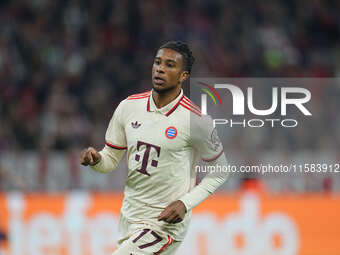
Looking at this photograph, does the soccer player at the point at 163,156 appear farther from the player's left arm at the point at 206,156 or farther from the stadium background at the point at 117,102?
the stadium background at the point at 117,102

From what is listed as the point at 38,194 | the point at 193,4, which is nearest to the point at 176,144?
the point at 38,194

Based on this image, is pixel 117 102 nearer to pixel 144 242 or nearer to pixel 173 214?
pixel 144 242

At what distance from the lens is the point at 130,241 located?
4969 millimetres

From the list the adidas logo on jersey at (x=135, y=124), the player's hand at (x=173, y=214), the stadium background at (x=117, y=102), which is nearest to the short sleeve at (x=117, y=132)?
the adidas logo on jersey at (x=135, y=124)

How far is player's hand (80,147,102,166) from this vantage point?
16.1 feet

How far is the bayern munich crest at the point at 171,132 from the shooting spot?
16.6ft

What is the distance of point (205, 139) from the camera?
16.7ft

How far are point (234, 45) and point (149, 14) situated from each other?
5.50 feet

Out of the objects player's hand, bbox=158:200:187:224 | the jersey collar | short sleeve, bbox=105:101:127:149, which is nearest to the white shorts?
player's hand, bbox=158:200:187:224

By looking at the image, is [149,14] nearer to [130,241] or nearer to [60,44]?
[60,44]

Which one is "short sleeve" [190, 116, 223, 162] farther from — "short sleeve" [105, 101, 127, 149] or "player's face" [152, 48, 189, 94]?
"short sleeve" [105, 101, 127, 149]

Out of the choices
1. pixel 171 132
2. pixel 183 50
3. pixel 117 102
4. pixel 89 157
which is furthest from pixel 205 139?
pixel 117 102

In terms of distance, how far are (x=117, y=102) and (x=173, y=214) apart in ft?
24.3

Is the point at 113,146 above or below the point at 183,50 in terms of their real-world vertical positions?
below
